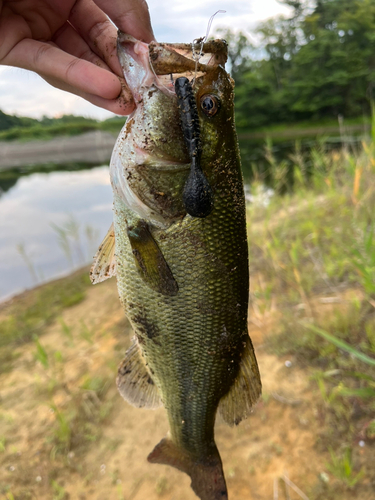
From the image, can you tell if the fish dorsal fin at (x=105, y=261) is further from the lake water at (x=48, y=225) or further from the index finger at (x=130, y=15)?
the lake water at (x=48, y=225)

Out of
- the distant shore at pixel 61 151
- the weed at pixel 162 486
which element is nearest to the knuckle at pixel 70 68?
the weed at pixel 162 486

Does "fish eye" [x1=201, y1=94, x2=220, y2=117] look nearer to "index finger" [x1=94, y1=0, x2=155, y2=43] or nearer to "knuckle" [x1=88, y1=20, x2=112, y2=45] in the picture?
"index finger" [x1=94, y1=0, x2=155, y2=43]

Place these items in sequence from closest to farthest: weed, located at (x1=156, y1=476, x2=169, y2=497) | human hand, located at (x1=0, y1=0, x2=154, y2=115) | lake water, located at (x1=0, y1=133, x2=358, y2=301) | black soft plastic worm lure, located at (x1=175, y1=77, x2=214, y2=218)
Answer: black soft plastic worm lure, located at (x1=175, y1=77, x2=214, y2=218), human hand, located at (x1=0, y1=0, x2=154, y2=115), weed, located at (x1=156, y1=476, x2=169, y2=497), lake water, located at (x1=0, y1=133, x2=358, y2=301)

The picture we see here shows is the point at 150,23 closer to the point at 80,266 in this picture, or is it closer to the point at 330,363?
the point at 330,363

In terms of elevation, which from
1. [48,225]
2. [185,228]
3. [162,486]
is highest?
[185,228]

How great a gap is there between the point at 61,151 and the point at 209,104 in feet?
119

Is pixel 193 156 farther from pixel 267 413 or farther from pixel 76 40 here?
pixel 267 413

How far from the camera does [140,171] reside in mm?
1452

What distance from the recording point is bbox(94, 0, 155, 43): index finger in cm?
144

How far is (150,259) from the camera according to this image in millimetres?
1467

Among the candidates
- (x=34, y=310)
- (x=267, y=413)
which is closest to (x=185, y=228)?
(x=267, y=413)

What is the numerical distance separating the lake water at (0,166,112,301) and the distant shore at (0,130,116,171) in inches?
277

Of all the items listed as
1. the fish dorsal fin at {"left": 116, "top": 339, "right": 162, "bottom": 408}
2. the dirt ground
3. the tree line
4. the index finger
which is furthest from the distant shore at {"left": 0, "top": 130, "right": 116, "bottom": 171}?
the fish dorsal fin at {"left": 116, "top": 339, "right": 162, "bottom": 408}

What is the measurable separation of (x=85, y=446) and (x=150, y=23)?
12.0ft
